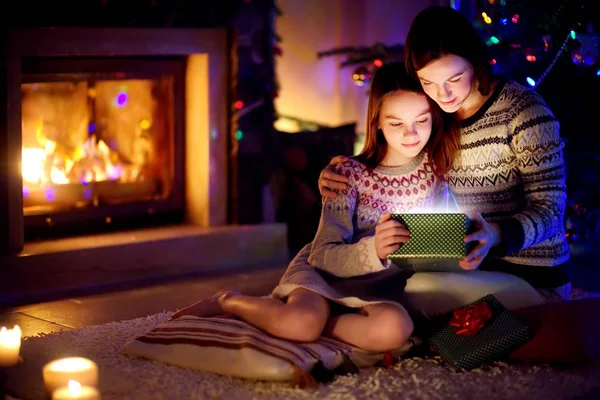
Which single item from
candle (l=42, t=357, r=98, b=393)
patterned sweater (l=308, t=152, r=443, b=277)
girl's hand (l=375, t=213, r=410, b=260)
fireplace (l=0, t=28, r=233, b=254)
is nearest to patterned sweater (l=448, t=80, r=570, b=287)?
patterned sweater (l=308, t=152, r=443, b=277)

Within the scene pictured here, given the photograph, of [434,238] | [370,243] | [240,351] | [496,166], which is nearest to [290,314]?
[240,351]

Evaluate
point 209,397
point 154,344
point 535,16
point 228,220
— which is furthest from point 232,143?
point 209,397

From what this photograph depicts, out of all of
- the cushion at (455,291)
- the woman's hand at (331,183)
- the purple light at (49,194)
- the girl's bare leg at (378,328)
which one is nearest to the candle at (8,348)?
A: the girl's bare leg at (378,328)

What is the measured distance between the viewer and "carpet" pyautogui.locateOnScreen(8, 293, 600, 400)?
2.15 meters

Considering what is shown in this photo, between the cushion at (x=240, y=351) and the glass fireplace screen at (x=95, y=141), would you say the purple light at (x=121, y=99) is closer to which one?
the glass fireplace screen at (x=95, y=141)

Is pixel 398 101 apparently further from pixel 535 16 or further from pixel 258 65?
pixel 258 65

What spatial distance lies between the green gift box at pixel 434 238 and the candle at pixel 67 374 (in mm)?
832

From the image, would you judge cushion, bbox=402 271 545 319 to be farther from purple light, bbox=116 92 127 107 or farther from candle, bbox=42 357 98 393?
purple light, bbox=116 92 127 107

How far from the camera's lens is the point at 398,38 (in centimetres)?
530

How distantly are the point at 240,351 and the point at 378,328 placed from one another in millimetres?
370

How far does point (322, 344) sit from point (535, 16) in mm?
1642

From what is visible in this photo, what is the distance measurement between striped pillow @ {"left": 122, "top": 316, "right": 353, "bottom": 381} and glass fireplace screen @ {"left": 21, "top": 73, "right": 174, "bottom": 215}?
1374 mm

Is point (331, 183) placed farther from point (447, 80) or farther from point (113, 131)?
point (113, 131)

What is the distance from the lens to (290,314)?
7.71 ft
